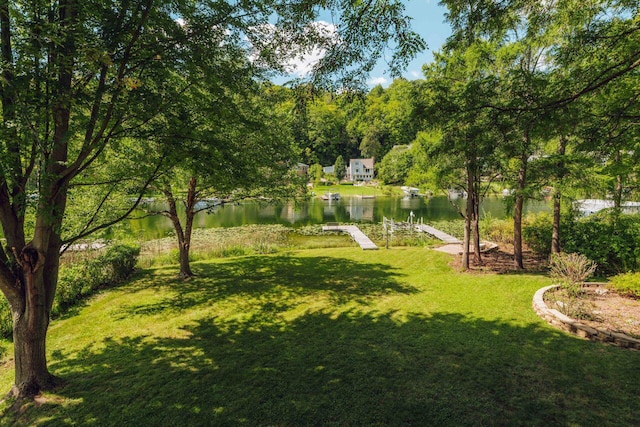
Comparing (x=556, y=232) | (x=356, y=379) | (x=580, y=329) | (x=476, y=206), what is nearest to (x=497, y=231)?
(x=556, y=232)

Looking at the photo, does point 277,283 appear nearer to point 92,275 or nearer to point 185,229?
point 185,229

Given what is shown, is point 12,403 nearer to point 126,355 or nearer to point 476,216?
point 126,355

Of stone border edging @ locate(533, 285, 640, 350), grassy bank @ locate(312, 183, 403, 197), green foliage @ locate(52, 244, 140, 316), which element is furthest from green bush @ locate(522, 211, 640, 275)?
grassy bank @ locate(312, 183, 403, 197)

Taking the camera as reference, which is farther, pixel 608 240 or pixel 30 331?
pixel 608 240

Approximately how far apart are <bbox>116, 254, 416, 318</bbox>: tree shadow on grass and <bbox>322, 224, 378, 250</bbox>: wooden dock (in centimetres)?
349

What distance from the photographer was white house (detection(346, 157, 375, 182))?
7212cm

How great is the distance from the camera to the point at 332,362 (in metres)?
4.60

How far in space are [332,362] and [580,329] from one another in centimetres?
424

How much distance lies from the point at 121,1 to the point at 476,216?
10468 millimetres

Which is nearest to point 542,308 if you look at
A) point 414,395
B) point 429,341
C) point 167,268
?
point 429,341

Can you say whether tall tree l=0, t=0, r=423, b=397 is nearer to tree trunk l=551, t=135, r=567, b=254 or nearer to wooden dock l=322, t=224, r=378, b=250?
tree trunk l=551, t=135, r=567, b=254

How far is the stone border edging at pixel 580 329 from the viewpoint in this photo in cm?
480

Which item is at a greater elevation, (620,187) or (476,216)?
(620,187)

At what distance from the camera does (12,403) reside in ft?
12.6
